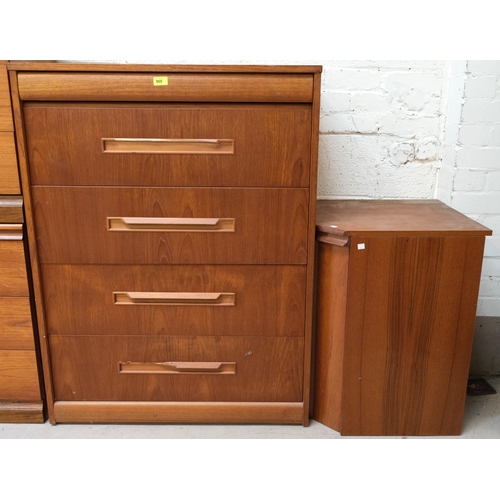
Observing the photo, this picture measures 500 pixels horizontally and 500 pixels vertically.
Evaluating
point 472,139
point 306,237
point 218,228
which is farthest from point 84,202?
point 472,139

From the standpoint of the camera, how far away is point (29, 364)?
5.15 ft

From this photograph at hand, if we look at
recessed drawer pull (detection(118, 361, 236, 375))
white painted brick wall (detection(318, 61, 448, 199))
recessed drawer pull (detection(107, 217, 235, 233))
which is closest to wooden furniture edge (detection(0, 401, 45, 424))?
recessed drawer pull (detection(118, 361, 236, 375))

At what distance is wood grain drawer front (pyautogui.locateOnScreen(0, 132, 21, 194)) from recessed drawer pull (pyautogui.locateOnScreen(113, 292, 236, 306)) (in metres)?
0.42

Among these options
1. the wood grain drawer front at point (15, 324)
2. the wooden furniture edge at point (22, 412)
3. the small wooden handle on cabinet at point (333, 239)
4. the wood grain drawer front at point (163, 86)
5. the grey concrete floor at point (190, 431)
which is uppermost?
the wood grain drawer front at point (163, 86)

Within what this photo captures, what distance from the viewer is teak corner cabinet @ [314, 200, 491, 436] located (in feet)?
4.68

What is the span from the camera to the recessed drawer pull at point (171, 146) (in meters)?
1.40

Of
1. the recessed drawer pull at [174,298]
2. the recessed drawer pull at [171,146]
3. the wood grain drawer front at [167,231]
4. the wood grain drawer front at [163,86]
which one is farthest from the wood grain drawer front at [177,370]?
the wood grain drawer front at [163,86]

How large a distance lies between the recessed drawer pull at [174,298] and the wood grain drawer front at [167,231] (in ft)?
0.34

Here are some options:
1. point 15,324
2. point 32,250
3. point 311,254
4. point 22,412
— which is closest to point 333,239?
point 311,254

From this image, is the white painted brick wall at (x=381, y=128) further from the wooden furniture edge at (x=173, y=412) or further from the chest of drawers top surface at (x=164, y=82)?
the wooden furniture edge at (x=173, y=412)

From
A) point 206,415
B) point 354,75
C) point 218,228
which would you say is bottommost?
point 206,415

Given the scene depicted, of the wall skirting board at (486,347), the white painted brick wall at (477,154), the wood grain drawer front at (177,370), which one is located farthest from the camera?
the wall skirting board at (486,347)

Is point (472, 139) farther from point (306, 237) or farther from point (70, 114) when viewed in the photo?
point (70, 114)

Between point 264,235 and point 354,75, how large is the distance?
2.35ft
